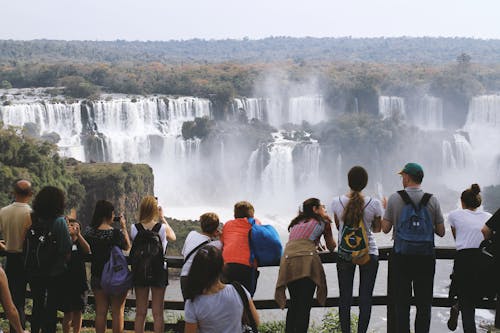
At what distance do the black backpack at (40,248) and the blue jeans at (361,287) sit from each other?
2522 millimetres

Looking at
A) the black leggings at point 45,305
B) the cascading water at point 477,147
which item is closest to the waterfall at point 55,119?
the cascading water at point 477,147

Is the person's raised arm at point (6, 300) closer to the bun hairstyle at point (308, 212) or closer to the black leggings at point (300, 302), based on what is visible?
the black leggings at point (300, 302)

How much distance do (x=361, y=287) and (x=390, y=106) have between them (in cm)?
6311

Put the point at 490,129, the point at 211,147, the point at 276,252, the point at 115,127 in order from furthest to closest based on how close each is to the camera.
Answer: the point at 490,129, the point at 211,147, the point at 115,127, the point at 276,252

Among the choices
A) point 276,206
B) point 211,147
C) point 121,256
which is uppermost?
point 121,256

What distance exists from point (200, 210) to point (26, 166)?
58.7 feet

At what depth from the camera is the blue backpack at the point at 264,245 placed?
6.16 metres

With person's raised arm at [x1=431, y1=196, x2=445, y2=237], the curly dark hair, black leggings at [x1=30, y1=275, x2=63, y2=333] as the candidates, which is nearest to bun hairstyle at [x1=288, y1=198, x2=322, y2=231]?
person's raised arm at [x1=431, y1=196, x2=445, y2=237]

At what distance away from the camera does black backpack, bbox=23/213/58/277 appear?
620cm

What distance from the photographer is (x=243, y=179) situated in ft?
176

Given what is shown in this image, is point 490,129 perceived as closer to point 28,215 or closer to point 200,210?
point 200,210

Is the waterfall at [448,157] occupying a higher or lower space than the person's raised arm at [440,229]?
lower

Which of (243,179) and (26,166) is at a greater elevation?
(26,166)

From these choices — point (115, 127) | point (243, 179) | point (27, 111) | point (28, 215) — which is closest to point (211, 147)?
point (243, 179)
